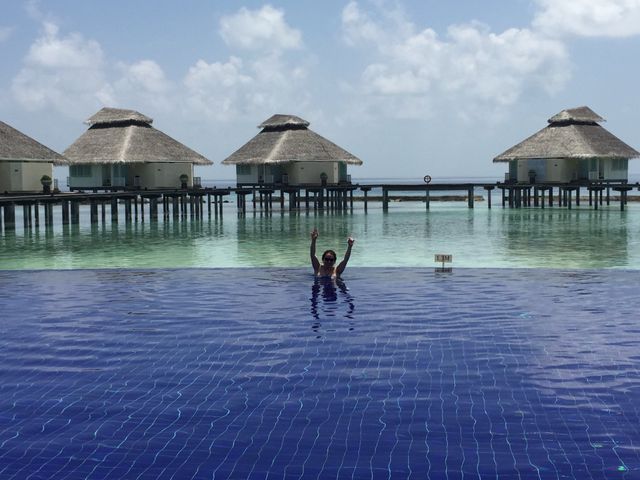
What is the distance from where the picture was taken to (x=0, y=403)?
844 centimetres

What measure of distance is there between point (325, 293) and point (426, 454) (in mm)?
9659

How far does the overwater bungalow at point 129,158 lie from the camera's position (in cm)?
4878

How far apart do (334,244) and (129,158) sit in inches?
834

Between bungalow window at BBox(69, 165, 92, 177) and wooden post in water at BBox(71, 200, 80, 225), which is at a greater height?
bungalow window at BBox(69, 165, 92, 177)

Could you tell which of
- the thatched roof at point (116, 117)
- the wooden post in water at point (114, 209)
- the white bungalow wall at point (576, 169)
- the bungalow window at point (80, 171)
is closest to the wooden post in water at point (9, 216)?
the wooden post in water at point (114, 209)

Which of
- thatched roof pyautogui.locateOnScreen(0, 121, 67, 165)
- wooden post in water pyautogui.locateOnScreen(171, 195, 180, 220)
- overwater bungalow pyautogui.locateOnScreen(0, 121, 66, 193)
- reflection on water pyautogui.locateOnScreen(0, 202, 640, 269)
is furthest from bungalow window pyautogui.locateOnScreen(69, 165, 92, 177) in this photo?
overwater bungalow pyautogui.locateOnScreen(0, 121, 66, 193)

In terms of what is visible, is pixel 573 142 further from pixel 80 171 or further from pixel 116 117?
pixel 80 171

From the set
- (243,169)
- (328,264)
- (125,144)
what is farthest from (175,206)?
(328,264)

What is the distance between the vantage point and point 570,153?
5441cm

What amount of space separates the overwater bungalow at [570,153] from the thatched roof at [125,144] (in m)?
21.7

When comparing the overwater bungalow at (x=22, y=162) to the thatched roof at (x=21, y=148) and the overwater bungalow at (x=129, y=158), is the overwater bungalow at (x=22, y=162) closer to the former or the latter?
the thatched roof at (x=21, y=148)

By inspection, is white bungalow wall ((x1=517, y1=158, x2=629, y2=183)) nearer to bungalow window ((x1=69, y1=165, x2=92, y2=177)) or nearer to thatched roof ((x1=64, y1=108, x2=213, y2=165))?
thatched roof ((x1=64, y1=108, x2=213, y2=165))

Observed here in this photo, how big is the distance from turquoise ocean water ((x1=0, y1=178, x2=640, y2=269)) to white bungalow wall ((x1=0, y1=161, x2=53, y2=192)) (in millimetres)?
2271

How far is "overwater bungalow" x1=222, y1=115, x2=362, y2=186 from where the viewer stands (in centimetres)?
5619
